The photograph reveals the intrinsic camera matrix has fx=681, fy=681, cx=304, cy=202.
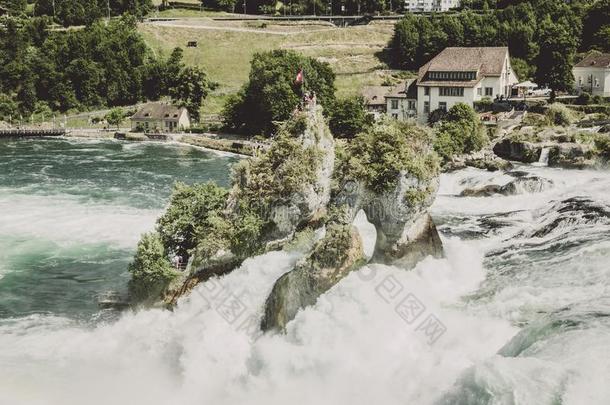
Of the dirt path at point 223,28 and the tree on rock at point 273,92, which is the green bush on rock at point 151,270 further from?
the dirt path at point 223,28

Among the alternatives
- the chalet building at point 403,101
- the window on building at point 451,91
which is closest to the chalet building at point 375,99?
the chalet building at point 403,101

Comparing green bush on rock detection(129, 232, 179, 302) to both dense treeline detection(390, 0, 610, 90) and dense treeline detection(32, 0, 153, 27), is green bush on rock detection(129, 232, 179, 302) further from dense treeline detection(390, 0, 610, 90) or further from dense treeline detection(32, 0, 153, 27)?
dense treeline detection(32, 0, 153, 27)

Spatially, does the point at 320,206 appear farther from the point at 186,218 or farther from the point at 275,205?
the point at 186,218

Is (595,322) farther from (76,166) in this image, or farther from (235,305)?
(76,166)

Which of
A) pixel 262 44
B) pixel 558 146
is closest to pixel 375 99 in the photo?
pixel 558 146

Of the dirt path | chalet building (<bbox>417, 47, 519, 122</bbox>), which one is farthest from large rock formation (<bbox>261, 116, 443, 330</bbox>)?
the dirt path

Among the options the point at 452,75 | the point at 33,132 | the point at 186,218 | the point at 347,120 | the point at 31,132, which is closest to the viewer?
the point at 186,218

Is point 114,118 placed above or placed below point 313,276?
above
